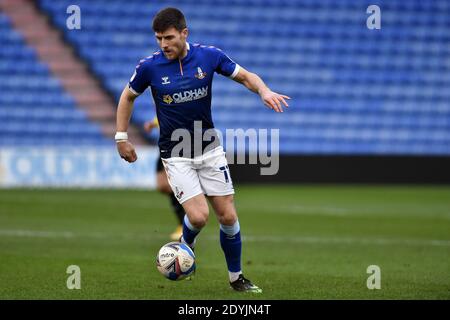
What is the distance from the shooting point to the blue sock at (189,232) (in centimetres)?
818

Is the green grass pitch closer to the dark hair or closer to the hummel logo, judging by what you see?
the hummel logo

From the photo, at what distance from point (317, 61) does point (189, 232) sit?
18.2 meters

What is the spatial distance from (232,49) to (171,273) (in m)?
18.3

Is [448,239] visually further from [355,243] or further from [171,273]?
[171,273]

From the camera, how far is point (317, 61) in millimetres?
25891

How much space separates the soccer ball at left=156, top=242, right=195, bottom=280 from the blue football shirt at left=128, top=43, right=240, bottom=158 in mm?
865

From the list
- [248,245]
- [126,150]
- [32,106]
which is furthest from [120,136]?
Result: [32,106]

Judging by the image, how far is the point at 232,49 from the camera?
83.5 feet

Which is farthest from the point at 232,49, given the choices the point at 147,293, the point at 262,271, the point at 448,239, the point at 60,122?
the point at 147,293

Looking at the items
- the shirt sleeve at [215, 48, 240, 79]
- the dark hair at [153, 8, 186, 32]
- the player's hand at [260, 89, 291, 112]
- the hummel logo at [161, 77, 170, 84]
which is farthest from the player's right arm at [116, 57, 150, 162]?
the player's hand at [260, 89, 291, 112]

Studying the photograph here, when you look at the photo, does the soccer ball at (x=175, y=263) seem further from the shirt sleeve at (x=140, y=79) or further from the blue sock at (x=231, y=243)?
the shirt sleeve at (x=140, y=79)

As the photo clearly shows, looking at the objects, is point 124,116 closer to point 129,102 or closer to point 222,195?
point 129,102

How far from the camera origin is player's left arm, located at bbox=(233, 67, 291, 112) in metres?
7.54

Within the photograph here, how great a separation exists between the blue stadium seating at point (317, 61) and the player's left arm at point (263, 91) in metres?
16.0
